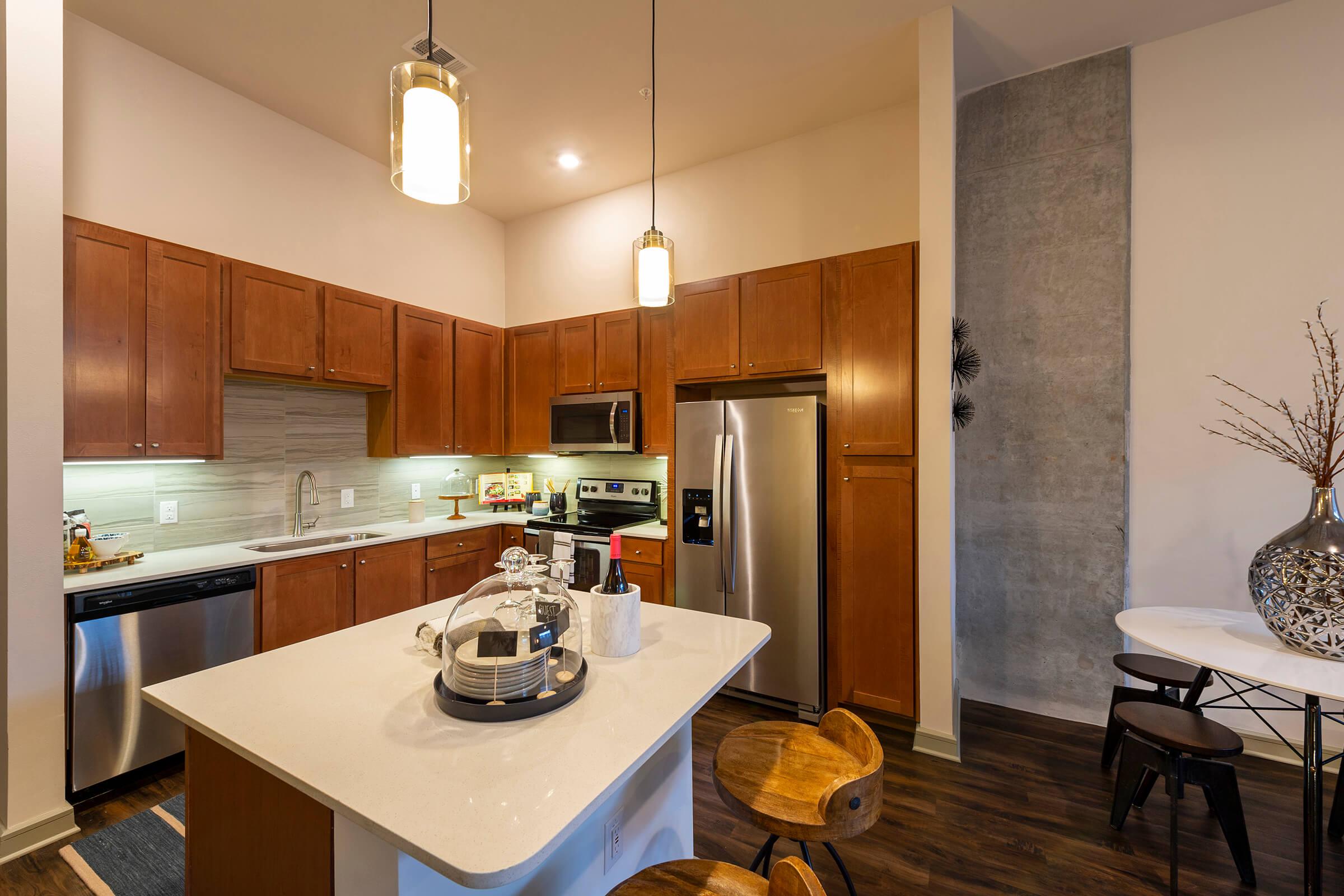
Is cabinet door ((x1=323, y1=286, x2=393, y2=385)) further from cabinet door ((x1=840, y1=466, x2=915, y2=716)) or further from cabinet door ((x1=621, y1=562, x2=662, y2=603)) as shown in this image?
cabinet door ((x1=840, y1=466, x2=915, y2=716))

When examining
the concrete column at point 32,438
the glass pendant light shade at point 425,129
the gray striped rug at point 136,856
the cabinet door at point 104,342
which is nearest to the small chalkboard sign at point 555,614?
the glass pendant light shade at point 425,129

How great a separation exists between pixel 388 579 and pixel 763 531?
2218 millimetres

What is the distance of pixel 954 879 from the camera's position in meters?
1.78

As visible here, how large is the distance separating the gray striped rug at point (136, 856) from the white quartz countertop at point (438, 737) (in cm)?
111

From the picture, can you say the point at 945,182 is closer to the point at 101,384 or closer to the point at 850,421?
the point at 850,421

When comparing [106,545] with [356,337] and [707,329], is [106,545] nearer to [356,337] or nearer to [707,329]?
[356,337]

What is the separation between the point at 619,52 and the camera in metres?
2.71

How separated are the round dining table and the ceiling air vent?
12.0 feet

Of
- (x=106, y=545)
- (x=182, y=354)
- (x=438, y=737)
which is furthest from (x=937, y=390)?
(x=106, y=545)

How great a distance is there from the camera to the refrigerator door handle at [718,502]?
3.06 meters

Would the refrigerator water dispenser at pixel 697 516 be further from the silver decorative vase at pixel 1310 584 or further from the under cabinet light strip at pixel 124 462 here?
the under cabinet light strip at pixel 124 462

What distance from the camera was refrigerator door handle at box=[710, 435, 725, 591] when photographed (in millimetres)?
3061

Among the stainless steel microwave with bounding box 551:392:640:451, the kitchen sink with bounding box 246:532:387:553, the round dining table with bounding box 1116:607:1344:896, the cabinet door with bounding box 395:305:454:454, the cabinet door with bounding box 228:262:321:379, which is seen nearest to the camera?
the round dining table with bounding box 1116:607:1344:896

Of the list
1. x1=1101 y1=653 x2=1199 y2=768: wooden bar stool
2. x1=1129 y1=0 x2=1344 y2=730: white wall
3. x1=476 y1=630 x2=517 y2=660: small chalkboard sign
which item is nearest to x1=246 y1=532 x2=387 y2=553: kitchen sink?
x1=476 y1=630 x2=517 y2=660: small chalkboard sign
